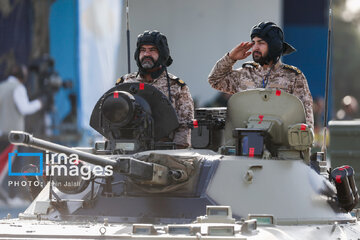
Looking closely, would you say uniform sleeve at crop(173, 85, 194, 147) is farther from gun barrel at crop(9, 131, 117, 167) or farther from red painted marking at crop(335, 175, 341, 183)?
gun barrel at crop(9, 131, 117, 167)

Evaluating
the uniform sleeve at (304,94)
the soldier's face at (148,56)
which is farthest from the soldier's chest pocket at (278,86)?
the soldier's face at (148,56)

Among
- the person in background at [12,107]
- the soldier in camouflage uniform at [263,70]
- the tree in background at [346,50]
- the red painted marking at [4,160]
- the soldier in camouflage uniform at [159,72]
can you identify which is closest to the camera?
the soldier in camouflage uniform at [263,70]

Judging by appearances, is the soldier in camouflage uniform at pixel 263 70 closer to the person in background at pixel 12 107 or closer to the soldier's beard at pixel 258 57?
the soldier's beard at pixel 258 57

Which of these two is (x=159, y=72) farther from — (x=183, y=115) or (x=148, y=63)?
(x=183, y=115)

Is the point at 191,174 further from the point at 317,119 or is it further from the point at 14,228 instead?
the point at 317,119

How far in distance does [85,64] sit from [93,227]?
11303mm

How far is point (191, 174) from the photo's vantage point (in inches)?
428

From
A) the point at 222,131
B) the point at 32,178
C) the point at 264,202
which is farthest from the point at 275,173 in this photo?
the point at 32,178

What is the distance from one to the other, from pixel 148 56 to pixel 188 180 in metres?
2.43

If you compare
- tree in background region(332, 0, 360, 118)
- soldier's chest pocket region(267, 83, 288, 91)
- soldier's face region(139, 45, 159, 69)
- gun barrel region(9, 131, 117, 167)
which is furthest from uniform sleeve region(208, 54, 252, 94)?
tree in background region(332, 0, 360, 118)

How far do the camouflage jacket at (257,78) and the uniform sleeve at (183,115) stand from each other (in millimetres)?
437

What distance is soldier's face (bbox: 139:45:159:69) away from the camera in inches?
501

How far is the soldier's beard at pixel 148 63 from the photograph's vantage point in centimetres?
1272

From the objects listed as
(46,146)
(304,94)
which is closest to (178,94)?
(304,94)
